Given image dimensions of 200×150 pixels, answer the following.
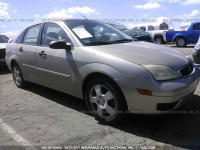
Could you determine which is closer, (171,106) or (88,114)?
(171,106)

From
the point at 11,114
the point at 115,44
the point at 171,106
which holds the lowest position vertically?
the point at 11,114

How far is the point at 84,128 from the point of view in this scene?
3414mm

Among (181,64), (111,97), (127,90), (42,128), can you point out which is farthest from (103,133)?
(181,64)

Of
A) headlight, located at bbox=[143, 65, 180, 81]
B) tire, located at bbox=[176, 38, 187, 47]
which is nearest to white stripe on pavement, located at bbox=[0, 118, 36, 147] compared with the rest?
headlight, located at bbox=[143, 65, 180, 81]

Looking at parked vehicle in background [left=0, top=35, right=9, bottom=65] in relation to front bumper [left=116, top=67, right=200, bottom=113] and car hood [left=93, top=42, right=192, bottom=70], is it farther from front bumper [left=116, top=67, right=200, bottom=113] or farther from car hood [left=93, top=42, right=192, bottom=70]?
front bumper [left=116, top=67, right=200, bottom=113]

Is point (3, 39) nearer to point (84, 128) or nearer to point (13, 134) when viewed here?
point (13, 134)

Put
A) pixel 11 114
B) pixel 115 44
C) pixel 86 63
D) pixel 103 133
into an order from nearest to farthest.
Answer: pixel 103 133, pixel 86 63, pixel 115 44, pixel 11 114

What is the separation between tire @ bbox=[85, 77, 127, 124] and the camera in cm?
319

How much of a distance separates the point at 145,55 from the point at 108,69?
1.83ft

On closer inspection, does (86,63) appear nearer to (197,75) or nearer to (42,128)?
(42,128)

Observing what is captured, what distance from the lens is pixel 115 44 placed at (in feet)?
12.6

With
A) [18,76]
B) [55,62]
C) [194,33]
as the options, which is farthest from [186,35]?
[55,62]

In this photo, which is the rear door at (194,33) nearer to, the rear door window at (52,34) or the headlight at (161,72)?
the rear door window at (52,34)

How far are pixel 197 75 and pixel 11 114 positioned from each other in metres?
3.15
